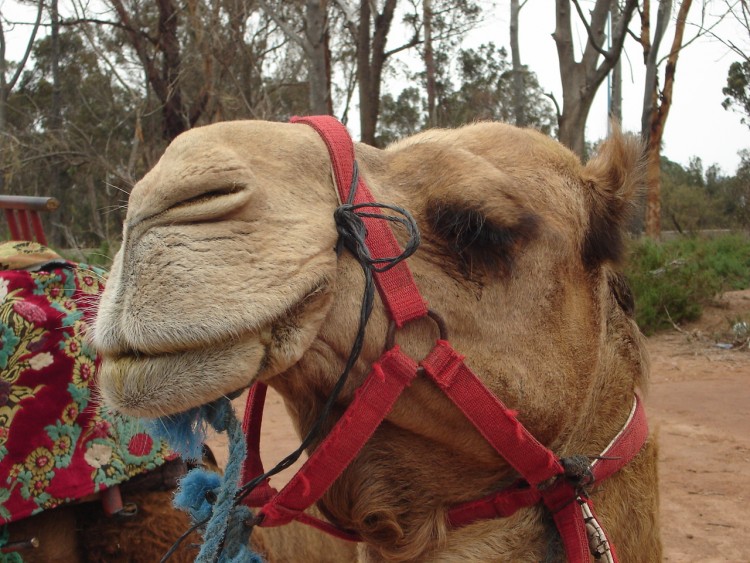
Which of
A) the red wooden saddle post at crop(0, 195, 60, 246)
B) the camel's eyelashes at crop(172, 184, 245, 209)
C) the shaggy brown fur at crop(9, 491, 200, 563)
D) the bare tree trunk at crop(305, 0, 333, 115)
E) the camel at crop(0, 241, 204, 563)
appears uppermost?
the bare tree trunk at crop(305, 0, 333, 115)

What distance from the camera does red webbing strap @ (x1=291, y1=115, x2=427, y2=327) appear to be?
5.77ft

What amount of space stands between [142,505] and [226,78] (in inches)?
496

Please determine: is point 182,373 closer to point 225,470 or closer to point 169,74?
point 225,470

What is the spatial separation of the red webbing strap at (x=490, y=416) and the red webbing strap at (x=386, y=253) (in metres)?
0.13

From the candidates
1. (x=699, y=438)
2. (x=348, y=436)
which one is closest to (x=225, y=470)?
(x=348, y=436)

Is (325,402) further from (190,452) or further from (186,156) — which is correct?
(186,156)

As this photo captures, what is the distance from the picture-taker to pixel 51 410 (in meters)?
2.63

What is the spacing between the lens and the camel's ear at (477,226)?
75.6 inches

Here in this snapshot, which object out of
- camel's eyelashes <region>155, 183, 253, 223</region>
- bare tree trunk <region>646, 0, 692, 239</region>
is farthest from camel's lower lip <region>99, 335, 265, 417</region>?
bare tree trunk <region>646, 0, 692, 239</region>

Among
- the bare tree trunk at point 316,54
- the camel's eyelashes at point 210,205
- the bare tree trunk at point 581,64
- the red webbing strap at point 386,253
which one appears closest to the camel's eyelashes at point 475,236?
the red webbing strap at point 386,253

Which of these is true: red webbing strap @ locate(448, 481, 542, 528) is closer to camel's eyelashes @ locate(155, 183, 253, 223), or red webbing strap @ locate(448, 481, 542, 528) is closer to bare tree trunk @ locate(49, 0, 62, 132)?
camel's eyelashes @ locate(155, 183, 253, 223)

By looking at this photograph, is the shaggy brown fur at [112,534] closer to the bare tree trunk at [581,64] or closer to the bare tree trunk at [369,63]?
the bare tree trunk at [581,64]

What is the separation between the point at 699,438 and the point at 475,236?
527 cm

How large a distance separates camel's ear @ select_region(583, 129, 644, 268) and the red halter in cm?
50
